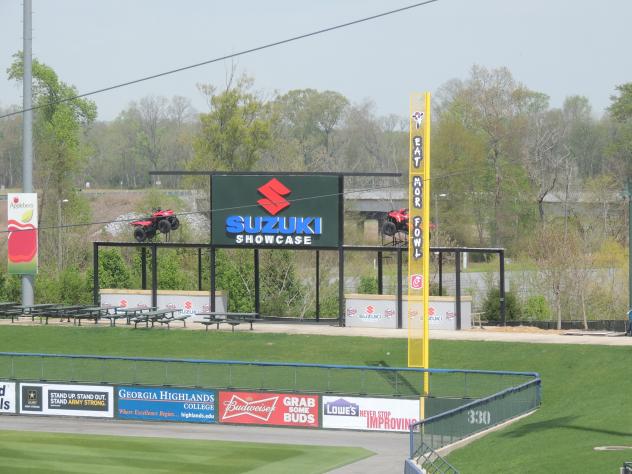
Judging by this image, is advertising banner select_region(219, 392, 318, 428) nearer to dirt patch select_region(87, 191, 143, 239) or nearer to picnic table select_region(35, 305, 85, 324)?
picnic table select_region(35, 305, 85, 324)

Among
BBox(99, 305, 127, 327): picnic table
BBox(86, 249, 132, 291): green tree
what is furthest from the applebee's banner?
BBox(99, 305, 127, 327): picnic table

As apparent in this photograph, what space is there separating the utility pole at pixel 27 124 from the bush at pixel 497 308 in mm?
22824

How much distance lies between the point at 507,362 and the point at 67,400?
16335 mm

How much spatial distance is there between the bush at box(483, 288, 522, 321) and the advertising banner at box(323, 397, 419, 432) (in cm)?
1763

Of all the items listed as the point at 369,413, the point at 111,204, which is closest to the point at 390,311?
the point at 369,413

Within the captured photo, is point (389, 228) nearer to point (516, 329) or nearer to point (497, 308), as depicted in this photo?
point (516, 329)

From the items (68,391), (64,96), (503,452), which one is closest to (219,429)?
(68,391)

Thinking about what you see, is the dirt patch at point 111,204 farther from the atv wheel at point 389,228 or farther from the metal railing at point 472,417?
the metal railing at point 472,417

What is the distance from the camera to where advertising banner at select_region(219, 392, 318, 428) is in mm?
36938

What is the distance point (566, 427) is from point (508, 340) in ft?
46.2

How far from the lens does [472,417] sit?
32156 mm

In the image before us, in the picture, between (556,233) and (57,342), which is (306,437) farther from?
(556,233)

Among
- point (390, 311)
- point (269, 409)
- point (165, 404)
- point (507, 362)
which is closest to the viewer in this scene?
point (269, 409)

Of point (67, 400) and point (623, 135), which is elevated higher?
point (623, 135)
